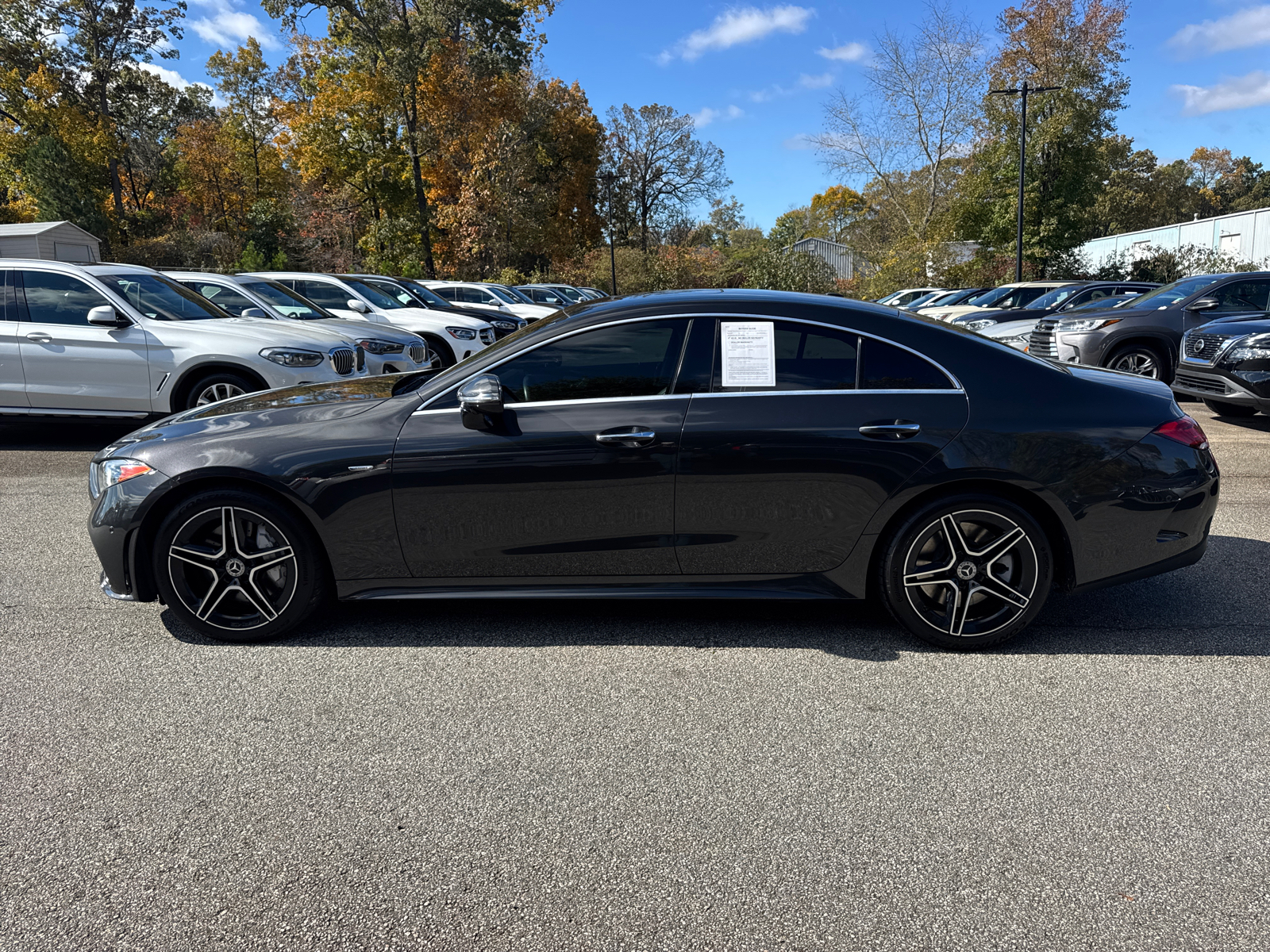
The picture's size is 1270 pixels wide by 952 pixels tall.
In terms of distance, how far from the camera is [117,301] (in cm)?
855

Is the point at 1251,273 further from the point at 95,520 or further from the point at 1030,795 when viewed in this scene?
the point at 95,520

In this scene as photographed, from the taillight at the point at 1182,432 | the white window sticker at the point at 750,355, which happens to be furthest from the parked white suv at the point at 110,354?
the taillight at the point at 1182,432

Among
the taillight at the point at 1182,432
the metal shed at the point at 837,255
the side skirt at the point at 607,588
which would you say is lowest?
the side skirt at the point at 607,588

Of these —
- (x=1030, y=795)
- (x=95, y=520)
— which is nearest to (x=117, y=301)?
(x=95, y=520)

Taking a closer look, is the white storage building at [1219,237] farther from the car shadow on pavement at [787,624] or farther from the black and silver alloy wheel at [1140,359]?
the car shadow on pavement at [787,624]

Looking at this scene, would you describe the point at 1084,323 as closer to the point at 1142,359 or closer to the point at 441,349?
the point at 1142,359

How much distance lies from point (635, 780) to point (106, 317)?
300 inches

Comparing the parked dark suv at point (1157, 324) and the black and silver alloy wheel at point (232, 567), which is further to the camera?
the parked dark suv at point (1157, 324)

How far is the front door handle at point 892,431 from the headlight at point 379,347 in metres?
7.05

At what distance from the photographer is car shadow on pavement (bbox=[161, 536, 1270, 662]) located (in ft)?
13.5

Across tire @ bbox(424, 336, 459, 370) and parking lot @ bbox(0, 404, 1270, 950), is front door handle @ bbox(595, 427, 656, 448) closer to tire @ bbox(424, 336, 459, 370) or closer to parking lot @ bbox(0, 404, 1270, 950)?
parking lot @ bbox(0, 404, 1270, 950)

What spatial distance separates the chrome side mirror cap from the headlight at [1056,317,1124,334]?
1150cm

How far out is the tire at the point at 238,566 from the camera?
158 inches

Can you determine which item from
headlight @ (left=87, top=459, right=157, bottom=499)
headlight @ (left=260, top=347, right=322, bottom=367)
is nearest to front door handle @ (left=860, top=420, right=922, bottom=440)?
headlight @ (left=87, top=459, right=157, bottom=499)
